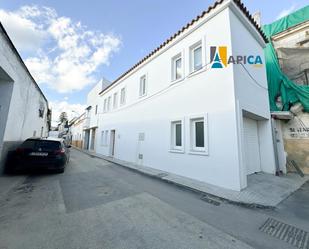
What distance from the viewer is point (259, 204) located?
12.4 feet

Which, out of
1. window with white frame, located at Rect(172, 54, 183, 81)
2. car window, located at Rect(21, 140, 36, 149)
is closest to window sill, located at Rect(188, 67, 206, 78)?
window with white frame, located at Rect(172, 54, 183, 81)

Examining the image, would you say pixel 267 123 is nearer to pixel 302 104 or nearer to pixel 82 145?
pixel 302 104

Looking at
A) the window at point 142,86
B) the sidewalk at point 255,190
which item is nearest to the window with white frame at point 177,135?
the sidewalk at point 255,190

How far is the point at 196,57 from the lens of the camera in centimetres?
681

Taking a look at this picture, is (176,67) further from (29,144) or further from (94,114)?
(94,114)

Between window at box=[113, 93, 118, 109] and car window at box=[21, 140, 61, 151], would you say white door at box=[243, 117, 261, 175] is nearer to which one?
car window at box=[21, 140, 61, 151]

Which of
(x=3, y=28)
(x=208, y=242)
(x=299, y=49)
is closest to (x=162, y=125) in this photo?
(x=208, y=242)

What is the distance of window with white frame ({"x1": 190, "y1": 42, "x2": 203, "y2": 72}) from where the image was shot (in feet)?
21.7

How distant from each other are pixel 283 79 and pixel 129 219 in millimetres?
9818

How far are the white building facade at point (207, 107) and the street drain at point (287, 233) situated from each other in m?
1.62

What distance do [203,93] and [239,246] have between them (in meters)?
4.77

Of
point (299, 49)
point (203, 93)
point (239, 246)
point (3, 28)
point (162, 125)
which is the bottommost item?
point (239, 246)

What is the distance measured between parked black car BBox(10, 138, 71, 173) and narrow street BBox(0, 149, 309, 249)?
58.4 inches

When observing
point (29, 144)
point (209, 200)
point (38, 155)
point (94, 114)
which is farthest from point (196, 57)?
point (94, 114)
